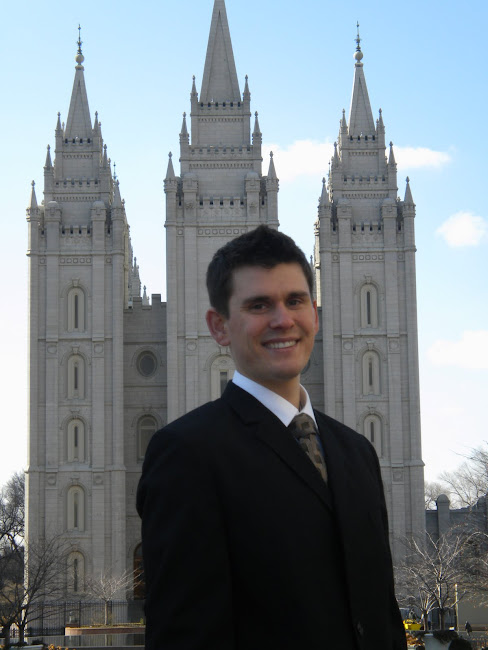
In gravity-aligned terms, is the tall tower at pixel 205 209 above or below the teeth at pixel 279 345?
above

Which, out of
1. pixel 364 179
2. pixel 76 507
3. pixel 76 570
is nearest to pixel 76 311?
pixel 76 507

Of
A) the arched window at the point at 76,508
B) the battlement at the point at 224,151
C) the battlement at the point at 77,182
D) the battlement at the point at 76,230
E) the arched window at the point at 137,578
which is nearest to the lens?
the arched window at the point at 76,508

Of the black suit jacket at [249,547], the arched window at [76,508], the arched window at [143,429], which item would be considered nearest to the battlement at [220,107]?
the arched window at [143,429]

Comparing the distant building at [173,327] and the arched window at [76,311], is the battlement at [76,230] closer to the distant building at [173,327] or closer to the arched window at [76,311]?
the distant building at [173,327]

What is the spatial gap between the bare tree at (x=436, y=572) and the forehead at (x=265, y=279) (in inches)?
1224

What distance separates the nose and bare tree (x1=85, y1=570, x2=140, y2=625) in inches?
1612

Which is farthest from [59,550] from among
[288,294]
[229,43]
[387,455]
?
[288,294]

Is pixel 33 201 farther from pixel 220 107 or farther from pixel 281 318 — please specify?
pixel 281 318

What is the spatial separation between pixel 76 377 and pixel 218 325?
45.4 metres

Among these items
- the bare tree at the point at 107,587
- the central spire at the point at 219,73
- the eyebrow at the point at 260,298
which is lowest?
the bare tree at the point at 107,587

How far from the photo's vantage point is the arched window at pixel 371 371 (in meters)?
49.3

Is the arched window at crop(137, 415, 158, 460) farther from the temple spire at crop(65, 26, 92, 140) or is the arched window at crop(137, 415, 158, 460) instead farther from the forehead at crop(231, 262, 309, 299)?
the forehead at crop(231, 262, 309, 299)

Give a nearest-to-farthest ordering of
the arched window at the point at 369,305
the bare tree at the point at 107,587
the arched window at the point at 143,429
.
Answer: the bare tree at the point at 107,587, the arched window at the point at 369,305, the arched window at the point at 143,429

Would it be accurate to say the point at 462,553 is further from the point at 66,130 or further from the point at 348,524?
the point at 348,524
